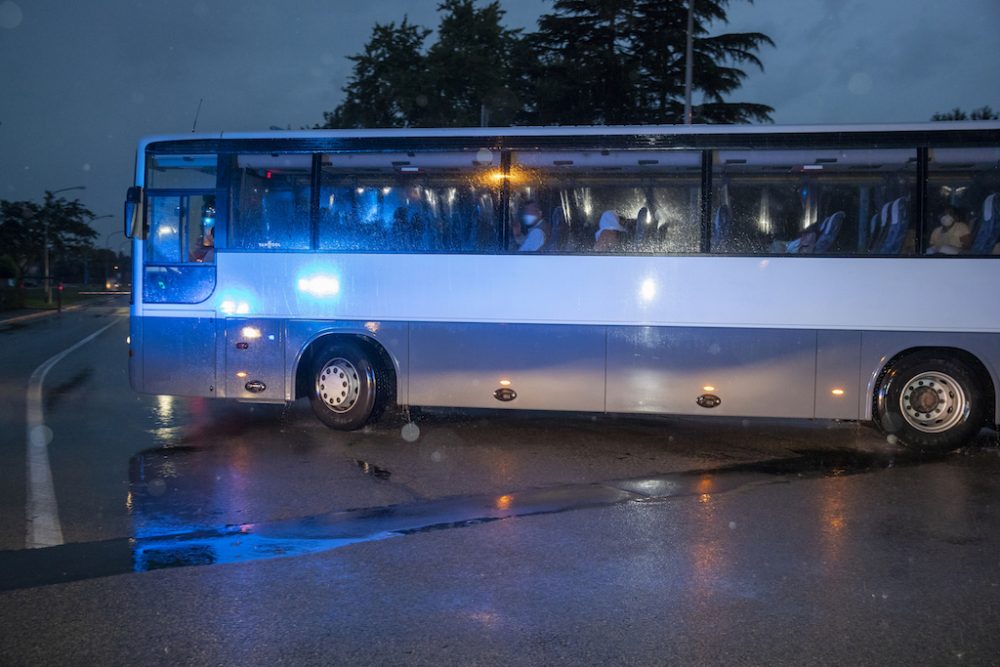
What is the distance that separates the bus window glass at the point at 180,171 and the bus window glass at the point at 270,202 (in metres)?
0.37

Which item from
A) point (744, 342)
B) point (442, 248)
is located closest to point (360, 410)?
→ point (442, 248)

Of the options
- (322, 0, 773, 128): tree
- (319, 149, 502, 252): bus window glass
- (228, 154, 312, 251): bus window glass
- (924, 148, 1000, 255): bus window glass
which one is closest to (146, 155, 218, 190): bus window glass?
(228, 154, 312, 251): bus window glass

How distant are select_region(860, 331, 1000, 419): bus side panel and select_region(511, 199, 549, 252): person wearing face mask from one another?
3645 mm

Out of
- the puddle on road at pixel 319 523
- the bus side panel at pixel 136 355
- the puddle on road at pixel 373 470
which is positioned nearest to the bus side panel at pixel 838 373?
the puddle on road at pixel 319 523

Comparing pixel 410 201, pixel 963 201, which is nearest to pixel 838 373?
pixel 963 201

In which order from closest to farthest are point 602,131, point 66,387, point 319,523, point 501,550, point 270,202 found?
point 501,550, point 319,523, point 602,131, point 270,202, point 66,387

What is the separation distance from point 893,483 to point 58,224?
7170 centimetres

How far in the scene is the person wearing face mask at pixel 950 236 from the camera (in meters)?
8.89

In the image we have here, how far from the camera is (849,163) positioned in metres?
9.09

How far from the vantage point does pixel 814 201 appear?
9.13 m

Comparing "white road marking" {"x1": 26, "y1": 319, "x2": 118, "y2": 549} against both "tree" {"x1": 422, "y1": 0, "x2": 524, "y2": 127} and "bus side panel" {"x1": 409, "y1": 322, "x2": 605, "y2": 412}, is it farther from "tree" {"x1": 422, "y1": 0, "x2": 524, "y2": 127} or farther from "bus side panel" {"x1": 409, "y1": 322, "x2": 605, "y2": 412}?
"tree" {"x1": 422, "y1": 0, "x2": 524, "y2": 127}

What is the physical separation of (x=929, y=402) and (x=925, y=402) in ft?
0.14

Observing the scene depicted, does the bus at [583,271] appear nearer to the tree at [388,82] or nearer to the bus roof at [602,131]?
the bus roof at [602,131]

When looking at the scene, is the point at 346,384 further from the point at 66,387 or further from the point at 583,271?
the point at 66,387
